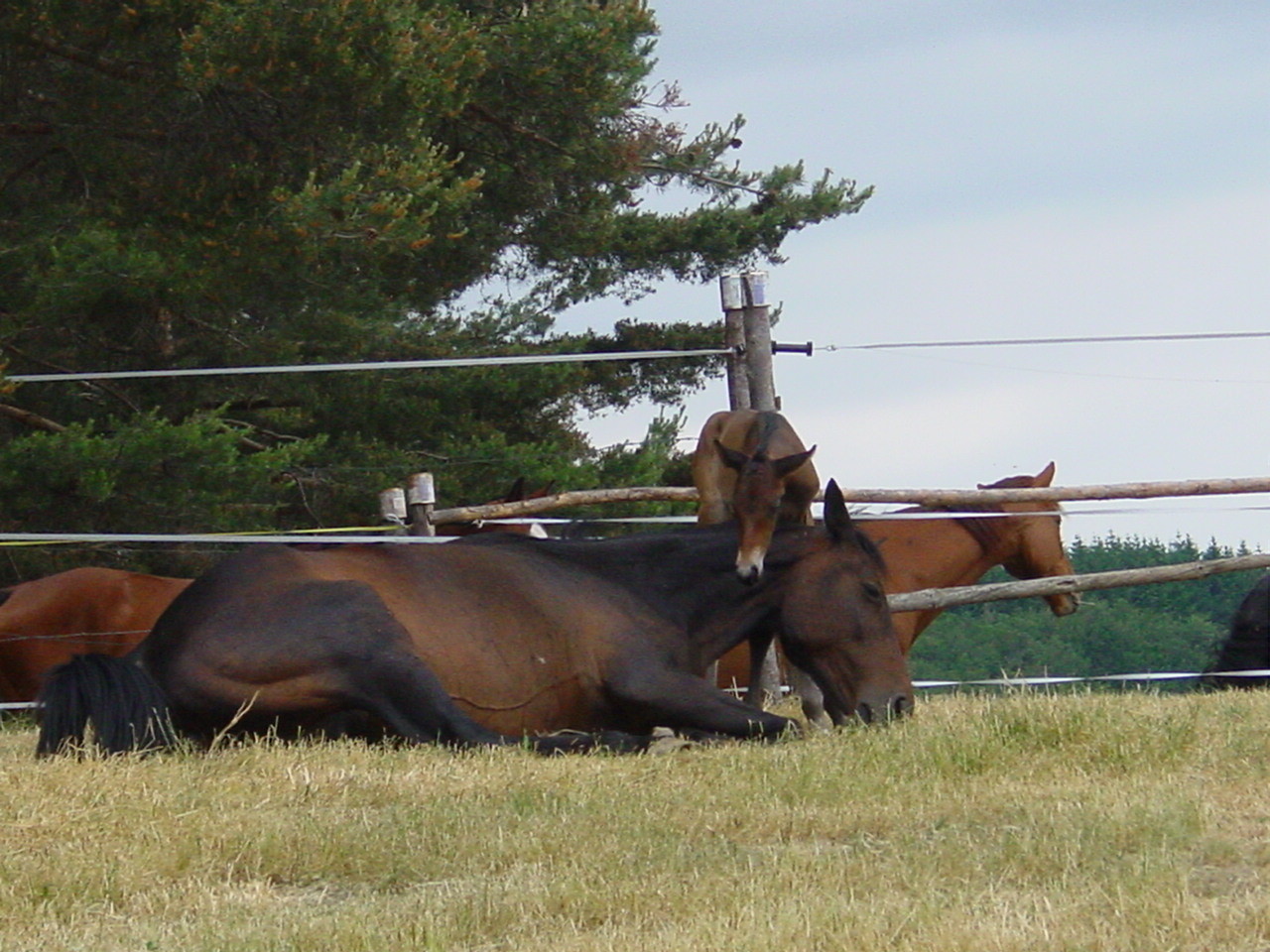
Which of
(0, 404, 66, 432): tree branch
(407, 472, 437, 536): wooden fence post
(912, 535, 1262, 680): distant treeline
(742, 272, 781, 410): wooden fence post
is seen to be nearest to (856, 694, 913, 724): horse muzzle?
(742, 272, 781, 410): wooden fence post

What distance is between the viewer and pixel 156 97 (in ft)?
37.0

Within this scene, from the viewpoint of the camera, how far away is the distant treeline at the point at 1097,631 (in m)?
20.2

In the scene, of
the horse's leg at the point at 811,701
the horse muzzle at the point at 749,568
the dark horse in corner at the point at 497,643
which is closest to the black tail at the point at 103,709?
the dark horse in corner at the point at 497,643

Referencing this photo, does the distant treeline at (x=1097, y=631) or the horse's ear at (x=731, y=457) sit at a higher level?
the horse's ear at (x=731, y=457)

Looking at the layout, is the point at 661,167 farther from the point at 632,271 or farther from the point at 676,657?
the point at 676,657

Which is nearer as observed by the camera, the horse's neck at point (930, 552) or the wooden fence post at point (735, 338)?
the wooden fence post at point (735, 338)

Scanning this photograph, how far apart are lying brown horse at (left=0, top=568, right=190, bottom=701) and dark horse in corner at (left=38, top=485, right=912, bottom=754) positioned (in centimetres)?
354

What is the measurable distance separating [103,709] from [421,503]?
14.0 feet

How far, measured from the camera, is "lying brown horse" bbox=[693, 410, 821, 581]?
673cm

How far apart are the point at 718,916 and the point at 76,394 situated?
12176 mm

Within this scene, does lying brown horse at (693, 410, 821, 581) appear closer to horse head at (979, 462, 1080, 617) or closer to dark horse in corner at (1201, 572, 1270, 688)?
horse head at (979, 462, 1080, 617)

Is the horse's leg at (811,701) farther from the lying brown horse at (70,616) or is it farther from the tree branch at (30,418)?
the tree branch at (30,418)


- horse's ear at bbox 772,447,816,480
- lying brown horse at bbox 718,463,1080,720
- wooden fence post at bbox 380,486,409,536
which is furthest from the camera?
wooden fence post at bbox 380,486,409,536

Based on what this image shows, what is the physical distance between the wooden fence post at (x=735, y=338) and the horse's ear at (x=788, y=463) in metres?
1.84
